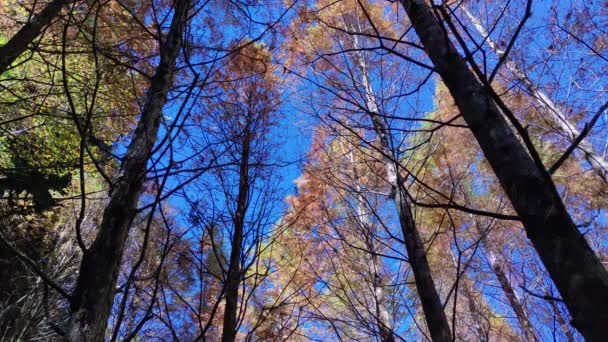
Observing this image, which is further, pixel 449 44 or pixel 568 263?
pixel 449 44

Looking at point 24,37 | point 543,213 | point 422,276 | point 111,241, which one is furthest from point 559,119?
point 24,37

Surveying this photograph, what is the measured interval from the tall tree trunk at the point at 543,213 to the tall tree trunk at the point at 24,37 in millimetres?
2411

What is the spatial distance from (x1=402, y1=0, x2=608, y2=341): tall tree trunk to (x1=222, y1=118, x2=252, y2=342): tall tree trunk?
4.43 feet

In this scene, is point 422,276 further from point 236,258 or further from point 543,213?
point 543,213

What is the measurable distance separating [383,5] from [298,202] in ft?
15.1

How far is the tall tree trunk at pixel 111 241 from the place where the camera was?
1.15 m

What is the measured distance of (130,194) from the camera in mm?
1488

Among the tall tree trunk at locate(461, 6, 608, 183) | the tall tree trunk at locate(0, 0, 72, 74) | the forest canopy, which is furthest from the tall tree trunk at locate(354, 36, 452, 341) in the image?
the tall tree trunk at locate(461, 6, 608, 183)

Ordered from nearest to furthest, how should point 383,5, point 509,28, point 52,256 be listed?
point 509,28 < point 52,256 < point 383,5

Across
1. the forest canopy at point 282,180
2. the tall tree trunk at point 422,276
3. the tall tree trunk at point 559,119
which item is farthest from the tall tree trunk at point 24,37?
the tall tree trunk at point 559,119

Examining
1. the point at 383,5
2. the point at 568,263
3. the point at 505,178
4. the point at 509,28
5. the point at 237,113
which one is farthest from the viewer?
the point at 383,5

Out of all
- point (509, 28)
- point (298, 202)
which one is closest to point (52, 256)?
point (298, 202)

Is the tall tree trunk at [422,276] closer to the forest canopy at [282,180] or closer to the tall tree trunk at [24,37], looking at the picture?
the forest canopy at [282,180]

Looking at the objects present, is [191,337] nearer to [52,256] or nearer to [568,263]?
[52,256]
